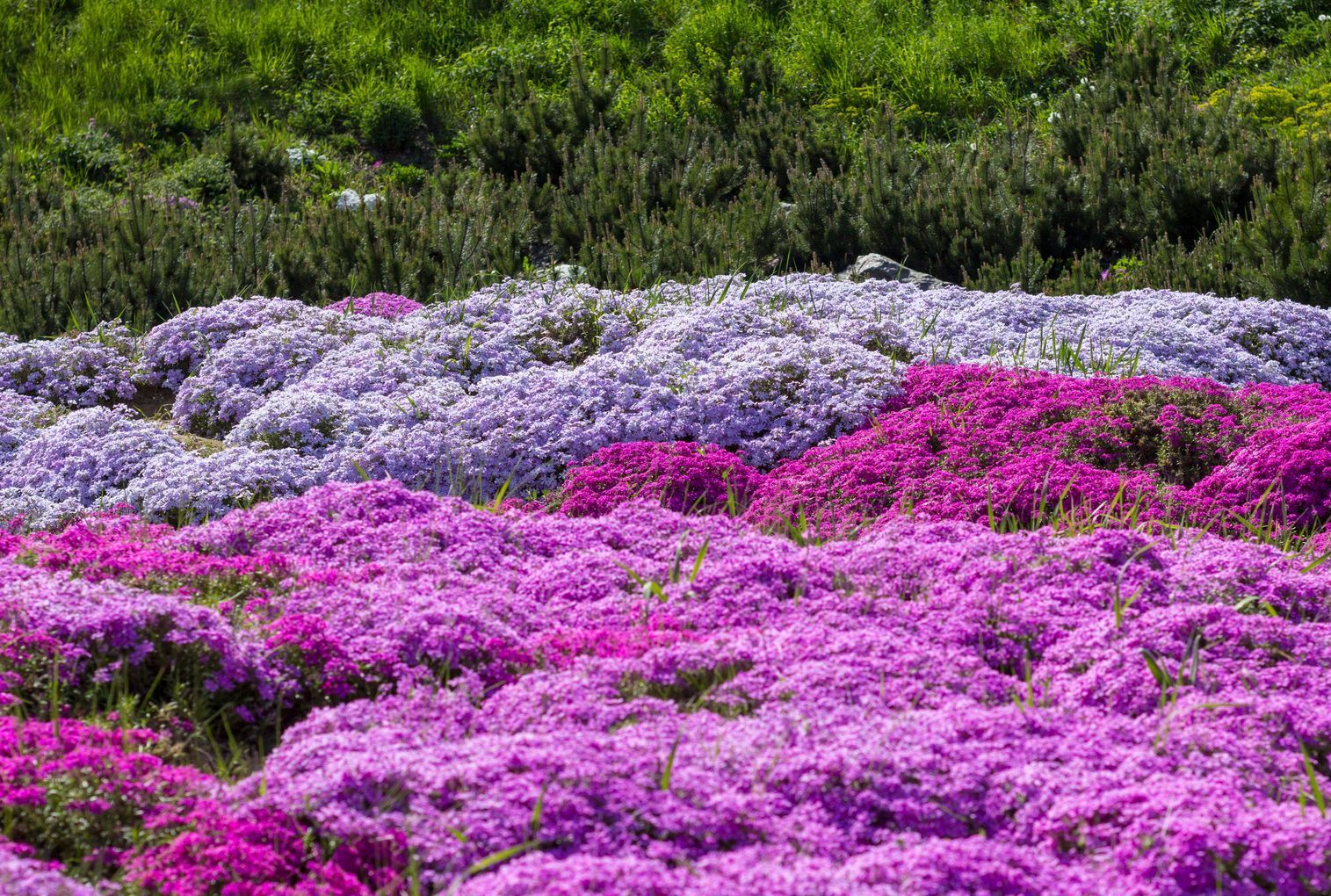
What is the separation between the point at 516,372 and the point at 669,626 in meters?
4.17

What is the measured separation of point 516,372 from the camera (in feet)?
27.7

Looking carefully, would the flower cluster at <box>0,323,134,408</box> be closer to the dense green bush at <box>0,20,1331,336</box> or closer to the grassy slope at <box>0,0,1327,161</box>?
the dense green bush at <box>0,20,1331,336</box>

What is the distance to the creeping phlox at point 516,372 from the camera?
23.8 ft

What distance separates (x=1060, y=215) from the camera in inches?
487

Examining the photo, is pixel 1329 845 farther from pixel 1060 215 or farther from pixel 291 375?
pixel 1060 215

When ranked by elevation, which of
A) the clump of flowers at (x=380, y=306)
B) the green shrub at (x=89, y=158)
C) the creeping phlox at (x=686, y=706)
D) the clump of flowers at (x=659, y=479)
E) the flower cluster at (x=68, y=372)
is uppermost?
the creeping phlox at (x=686, y=706)

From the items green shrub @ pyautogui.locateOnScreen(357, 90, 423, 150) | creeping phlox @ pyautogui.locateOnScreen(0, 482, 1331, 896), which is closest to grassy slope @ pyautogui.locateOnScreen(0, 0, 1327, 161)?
green shrub @ pyautogui.locateOnScreen(357, 90, 423, 150)

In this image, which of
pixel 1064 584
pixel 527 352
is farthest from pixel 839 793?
pixel 527 352

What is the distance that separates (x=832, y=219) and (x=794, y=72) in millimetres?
5553

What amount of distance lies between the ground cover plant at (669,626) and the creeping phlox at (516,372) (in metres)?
0.04

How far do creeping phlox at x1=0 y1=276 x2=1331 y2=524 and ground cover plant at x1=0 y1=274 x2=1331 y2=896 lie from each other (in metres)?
0.04

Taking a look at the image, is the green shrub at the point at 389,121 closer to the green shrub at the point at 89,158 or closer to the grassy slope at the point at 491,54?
the grassy slope at the point at 491,54

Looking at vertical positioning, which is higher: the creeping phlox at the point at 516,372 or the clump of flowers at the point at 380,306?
the creeping phlox at the point at 516,372

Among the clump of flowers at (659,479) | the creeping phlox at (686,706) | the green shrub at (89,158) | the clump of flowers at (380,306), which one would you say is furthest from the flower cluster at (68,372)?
the green shrub at (89,158)
